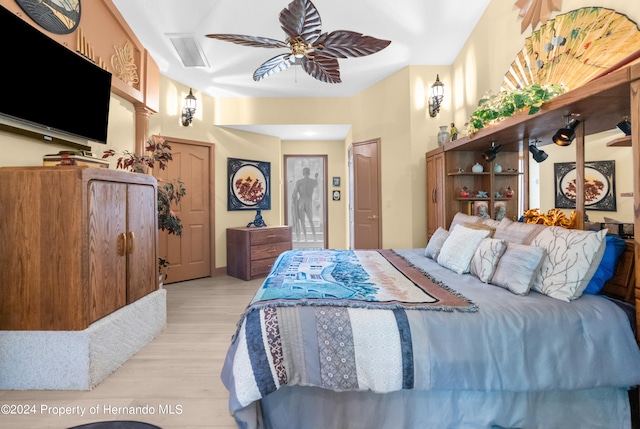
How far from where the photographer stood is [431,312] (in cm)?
138

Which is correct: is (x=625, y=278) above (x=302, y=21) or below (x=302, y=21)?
below

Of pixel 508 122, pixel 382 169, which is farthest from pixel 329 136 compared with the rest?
pixel 508 122

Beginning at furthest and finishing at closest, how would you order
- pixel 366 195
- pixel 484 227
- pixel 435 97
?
pixel 366 195 → pixel 435 97 → pixel 484 227

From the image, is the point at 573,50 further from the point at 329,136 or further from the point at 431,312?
the point at 329,136

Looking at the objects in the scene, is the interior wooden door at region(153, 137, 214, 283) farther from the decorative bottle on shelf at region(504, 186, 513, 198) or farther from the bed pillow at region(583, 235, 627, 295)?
the bed pillow at region(583, 235, 627, 295)

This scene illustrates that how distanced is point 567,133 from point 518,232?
0.72 meters

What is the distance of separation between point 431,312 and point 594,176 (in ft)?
4.73

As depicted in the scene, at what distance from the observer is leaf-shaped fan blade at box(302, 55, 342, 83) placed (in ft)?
8.41

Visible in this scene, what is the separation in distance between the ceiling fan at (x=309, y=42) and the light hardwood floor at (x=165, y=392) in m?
2.38

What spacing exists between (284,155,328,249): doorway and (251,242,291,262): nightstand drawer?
1.18 m

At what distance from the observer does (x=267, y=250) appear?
4.73m

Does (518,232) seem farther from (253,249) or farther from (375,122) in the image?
(253,249)

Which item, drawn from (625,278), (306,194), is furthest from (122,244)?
(306,194)

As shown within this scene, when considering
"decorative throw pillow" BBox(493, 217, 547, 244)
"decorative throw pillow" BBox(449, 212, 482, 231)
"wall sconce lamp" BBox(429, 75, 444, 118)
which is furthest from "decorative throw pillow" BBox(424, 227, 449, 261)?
"wall sconce lamp" BBox(429, 75, 444, 118)
